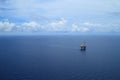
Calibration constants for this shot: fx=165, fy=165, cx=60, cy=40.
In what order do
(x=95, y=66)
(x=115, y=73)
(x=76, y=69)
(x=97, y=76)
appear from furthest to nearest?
(x=95, y=66)
(x=76, y=69)
(x=115, y=73)
(x=97, y=76)

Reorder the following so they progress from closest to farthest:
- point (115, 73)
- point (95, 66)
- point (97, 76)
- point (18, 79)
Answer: point (18, 79) → point (97, 76) → point (115, 73) → point (95, 66)

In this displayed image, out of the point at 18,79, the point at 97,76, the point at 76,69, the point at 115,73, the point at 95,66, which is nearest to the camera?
the point at 18,79

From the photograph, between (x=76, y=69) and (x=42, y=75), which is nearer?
(x=42, y=75)

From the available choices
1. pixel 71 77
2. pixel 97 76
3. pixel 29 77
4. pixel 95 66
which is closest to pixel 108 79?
pixel 97 76

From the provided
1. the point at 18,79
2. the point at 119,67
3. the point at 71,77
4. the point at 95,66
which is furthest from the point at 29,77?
the point at 119,67

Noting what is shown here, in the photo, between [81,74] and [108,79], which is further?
[81,74]

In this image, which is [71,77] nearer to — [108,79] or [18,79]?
[108,79]

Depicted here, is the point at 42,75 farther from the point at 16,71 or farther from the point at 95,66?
the point at 95,66

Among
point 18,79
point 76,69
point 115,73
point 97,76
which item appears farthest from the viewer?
point 76,69
